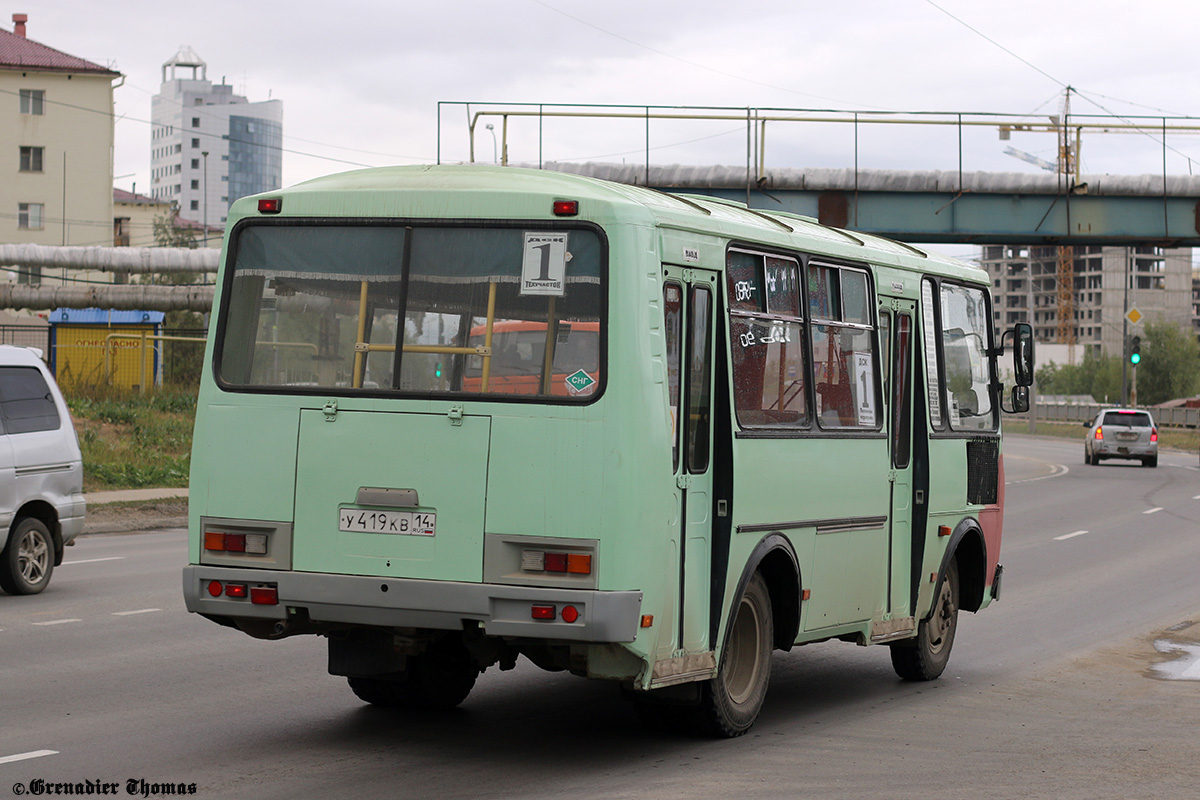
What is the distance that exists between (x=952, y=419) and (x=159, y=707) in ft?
18.3

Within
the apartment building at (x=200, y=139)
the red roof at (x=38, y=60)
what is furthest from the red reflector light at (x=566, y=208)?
the apartment building at (x=200, y=139)

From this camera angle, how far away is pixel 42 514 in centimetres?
1421

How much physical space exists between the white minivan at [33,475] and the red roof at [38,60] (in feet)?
227

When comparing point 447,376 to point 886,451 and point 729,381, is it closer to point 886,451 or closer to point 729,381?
point 729,381

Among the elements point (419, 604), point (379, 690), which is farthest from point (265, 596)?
point (379, 690)

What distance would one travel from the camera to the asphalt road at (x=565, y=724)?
7086mm

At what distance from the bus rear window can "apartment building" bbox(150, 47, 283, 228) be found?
584 ft

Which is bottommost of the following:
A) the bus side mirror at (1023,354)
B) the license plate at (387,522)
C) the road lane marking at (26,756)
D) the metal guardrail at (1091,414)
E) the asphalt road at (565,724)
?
the asphalt road at (565,724)

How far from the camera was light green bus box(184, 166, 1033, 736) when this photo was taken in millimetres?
7012

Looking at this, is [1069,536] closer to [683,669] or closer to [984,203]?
[984,203]

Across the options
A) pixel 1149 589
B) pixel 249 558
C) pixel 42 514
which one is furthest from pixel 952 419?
Result: pixel 42 514

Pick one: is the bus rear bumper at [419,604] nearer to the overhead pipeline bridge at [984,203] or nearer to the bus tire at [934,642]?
the bus tire at [934,642]

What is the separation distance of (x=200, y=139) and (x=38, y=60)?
352 ft

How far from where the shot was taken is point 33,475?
1395 centimetres
